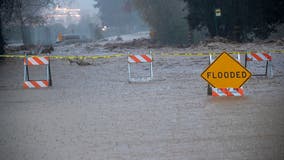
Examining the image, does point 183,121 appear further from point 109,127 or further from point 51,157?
point 51,157

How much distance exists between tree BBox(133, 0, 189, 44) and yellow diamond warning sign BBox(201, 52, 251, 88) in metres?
35.8

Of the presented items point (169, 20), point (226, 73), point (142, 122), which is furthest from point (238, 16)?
point (142, 122)

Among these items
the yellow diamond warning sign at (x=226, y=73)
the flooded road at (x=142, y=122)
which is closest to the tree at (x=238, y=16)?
the flooded road at (x=142, y=122)

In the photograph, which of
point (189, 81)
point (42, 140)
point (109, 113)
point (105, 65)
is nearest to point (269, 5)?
point (105, 65)

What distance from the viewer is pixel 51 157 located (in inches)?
223

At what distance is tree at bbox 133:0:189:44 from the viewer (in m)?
45.5

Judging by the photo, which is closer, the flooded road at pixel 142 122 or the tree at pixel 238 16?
the flooded road at pixel 142 122

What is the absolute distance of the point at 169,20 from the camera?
46000 mm

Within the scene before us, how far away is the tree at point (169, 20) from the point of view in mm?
45531

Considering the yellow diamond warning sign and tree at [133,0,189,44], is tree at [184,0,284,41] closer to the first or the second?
tree at [133,0,189,44]

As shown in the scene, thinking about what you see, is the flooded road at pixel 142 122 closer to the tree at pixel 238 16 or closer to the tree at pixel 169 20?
the tree at pixel 238 16

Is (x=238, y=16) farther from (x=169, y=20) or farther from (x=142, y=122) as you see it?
(x=142, y=122)

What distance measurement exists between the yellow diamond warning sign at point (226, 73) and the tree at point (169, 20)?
117 feet

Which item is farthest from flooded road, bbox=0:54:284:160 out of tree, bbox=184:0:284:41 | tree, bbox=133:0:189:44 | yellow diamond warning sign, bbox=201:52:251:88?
tree, bbox=133:0:189:44
